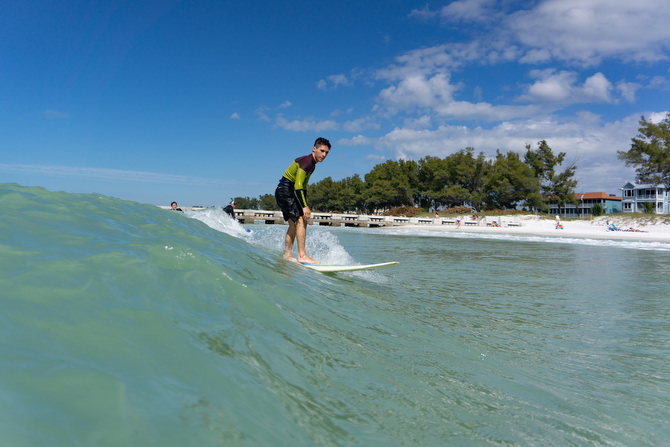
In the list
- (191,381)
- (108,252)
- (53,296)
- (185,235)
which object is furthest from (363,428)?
(185,235)

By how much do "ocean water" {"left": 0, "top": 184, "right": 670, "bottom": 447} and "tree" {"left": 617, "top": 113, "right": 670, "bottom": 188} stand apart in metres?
48.5

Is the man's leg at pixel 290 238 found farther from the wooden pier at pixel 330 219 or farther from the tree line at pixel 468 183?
the tree line at pixel 468 183

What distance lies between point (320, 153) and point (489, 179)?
183 feet

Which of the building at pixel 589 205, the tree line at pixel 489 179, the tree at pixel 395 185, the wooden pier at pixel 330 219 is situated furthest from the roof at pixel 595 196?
the wooden pier at pixel 330 219

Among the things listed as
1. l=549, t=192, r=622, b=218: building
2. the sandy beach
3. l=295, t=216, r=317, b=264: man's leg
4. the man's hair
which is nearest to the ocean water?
l=295, t=216, r=317, b=264: man's leg

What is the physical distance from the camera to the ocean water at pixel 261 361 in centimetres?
129

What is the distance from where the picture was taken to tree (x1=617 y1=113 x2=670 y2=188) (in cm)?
4122

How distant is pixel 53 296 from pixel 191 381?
955 mm

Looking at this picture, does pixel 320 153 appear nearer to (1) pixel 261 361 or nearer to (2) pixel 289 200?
(2) pixel 289 200

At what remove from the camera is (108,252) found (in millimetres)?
2869

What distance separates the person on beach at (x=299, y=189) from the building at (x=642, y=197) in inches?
3186

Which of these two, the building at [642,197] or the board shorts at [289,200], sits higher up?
the building at [642,197]

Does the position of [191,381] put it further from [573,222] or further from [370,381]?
[573,222]

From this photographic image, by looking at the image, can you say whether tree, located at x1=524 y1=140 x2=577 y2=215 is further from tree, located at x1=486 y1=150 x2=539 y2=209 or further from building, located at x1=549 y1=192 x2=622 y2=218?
building, located at x1=549 y1=192 x2=622 y2=218
